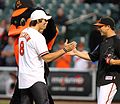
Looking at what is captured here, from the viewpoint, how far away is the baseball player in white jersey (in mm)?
7375

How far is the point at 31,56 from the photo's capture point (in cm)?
745

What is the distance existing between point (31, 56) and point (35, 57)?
0.06 meters

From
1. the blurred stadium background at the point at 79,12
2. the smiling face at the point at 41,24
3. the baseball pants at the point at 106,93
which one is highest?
the smiling face at the point at 41,24

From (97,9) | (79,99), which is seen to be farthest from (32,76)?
(97,9)

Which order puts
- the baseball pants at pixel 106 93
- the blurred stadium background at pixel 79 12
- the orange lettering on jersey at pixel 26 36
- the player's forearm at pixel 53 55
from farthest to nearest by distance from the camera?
the blurred stadium background at pixel 79 12 → the baseball pants at pixel 106 93 → the orange lettering on jersey at pixel 26 36 → the player's forearm at pixel 53 55

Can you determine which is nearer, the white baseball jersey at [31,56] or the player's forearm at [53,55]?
the player's forearm at [53,55]

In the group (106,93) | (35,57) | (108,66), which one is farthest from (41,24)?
(106,93)

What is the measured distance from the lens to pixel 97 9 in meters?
Result: 18.5

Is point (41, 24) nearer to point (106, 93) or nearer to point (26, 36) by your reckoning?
point (26, 36)

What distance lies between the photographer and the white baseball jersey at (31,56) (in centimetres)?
737

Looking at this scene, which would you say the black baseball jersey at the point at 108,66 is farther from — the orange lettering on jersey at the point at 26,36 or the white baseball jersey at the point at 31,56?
the orange lettering on jersey at the point at 26,36

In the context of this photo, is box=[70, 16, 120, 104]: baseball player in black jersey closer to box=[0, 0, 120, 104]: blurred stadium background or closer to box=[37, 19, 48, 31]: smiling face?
box=[37, 19, 48, 31]: smiling face

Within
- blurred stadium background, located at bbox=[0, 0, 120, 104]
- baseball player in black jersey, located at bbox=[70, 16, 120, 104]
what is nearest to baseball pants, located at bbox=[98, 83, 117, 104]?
baseball player in black jersey, located at bbox=[70, 16, 120, 104]

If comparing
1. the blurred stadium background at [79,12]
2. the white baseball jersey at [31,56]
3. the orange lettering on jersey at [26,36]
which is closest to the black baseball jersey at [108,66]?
the white baseball jersey at [31,56]
